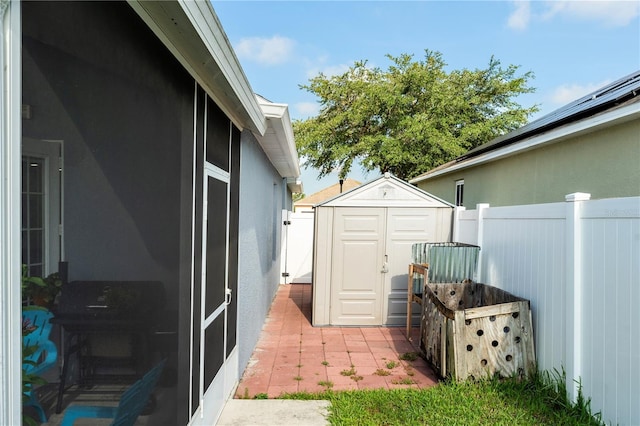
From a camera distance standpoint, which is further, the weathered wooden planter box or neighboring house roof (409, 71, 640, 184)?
neighboring house roof (409, 71, 640, 184)

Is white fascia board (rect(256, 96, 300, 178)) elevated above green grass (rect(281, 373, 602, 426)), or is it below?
above

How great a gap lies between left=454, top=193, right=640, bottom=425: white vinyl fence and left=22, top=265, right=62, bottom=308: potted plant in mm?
3592

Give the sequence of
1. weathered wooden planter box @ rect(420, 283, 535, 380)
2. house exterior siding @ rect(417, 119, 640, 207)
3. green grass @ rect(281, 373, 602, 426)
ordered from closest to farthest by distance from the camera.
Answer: green grass @ rect(281, 373, 602, 426)
weathered wooden planter box @ rect(420, 283, 535, 380)
house exterior siding @ rect(417, 119, 640, 207)

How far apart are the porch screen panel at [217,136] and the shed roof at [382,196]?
3.31 m

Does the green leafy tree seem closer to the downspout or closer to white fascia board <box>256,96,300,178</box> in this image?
white fascia board <box>256,96,300,178</box>

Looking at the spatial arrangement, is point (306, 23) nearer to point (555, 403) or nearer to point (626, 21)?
point (626, 21)

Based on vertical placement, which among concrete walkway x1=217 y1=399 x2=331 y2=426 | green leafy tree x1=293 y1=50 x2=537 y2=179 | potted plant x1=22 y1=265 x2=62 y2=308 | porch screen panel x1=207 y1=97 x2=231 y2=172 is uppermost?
green leafy tree x1=293 y1=50 x2=537 y2=179

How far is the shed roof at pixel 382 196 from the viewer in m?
6.67

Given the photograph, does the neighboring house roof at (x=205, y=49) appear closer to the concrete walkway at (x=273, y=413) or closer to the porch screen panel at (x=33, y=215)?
the porch screen panel at (x=33, y=215)

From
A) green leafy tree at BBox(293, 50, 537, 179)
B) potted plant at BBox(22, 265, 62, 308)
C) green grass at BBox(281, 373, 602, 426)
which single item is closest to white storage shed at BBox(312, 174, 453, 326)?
green grass at BBox(281, 373, 602, 426)

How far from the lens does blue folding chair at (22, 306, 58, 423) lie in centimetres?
104

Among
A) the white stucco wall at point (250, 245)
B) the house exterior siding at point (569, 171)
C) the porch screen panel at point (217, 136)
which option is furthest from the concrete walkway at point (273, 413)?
the house exterior siding at point (569, 171)

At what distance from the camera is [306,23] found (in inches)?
362

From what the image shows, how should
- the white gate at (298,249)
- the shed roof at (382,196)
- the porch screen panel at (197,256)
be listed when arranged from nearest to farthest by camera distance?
the porch screen panel at (197,256) < the shed roof at (382,196) < the white gate at (298,249)
